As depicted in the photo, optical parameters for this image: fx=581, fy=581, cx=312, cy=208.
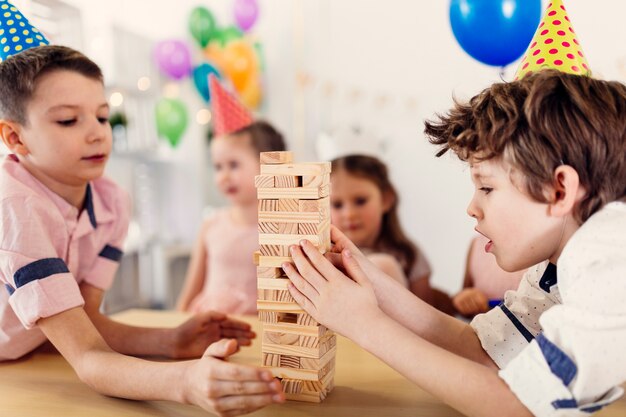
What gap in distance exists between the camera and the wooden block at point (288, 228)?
768 mm

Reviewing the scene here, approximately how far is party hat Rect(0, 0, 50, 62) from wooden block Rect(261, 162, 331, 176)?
58cm

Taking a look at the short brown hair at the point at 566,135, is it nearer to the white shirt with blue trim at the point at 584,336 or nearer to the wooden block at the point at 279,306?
the white shirt with blue trim at the point at 584,336

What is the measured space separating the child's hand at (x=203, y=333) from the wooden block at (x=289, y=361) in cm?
25

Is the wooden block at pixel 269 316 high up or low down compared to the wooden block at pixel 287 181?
down

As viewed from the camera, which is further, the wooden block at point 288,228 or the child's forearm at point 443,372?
the wooden block at point 288,228

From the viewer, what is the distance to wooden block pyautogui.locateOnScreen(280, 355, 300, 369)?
789mm

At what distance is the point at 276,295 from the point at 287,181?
0.16 m

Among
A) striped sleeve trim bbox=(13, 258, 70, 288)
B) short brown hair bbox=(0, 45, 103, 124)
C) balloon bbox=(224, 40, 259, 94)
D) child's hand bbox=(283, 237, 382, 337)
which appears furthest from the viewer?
balloon bbox=(224, 40, 259, 94)

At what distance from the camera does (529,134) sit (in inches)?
27.7

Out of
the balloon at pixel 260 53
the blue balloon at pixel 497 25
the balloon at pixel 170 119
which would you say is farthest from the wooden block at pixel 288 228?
the balloon at pixel 260 53

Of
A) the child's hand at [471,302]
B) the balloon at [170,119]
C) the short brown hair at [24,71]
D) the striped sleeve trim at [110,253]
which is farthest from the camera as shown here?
the balloon at [170,119]

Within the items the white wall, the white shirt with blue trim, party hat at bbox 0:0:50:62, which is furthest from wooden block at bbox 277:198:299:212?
the white wall

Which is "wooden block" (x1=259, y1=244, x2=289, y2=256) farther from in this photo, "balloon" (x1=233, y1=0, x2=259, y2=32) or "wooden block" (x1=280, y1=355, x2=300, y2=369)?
"balloon" (x1=233, y1=0, x2=259, y2=32)

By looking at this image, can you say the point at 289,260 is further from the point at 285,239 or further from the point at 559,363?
the point at 559,363
